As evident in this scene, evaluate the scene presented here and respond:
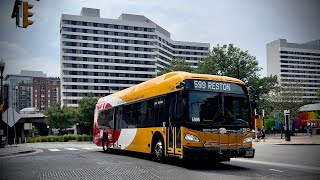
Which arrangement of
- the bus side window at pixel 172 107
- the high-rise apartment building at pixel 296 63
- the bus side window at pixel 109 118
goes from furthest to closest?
the high-rise apartment building at pixel 296 63, the bus side window at pixel 109 118, the bus side window at pixel 172 107

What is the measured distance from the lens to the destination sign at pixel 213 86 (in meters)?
12.6

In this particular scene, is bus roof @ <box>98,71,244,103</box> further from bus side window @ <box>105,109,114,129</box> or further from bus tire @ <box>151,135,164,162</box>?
bus side window @ <box>105,109,114,129</box>

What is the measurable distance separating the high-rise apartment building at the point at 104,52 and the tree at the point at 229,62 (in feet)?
203

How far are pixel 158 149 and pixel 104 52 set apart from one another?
11253 centimetres

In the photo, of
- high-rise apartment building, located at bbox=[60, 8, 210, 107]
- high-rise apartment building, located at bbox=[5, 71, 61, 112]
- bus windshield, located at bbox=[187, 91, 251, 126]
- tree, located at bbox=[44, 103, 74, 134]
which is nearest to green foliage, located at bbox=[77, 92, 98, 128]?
tree, located at bbox=[44, 103, 74, 134]

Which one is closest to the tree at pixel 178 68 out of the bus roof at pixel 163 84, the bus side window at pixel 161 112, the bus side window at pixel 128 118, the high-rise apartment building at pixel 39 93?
the bus side window at pixel 128 118

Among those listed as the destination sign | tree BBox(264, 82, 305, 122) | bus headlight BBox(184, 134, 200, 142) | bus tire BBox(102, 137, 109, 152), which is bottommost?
bus tire BBox(102, 137, 109, 152)

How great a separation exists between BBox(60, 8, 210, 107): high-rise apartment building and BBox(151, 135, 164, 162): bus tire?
346 feet

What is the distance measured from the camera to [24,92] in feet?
599

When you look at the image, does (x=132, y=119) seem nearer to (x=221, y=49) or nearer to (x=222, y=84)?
(x=222, y=84)

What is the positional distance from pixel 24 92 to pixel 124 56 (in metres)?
80.5

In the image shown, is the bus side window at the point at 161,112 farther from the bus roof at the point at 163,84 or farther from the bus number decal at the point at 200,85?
the bus number decal at the point at 200,85

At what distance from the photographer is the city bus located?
39.4 ft

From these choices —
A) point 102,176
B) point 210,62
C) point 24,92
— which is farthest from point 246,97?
point 24,92
